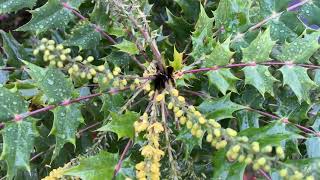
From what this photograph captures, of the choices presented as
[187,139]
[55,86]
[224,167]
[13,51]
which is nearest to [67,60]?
[55,86]

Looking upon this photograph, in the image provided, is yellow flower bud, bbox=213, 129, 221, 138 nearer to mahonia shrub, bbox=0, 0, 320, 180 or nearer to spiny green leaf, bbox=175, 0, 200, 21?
mahonia shrub, bbox=0, 0, 320, 180

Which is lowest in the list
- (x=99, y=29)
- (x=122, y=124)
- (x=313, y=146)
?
(x=313, y=146)

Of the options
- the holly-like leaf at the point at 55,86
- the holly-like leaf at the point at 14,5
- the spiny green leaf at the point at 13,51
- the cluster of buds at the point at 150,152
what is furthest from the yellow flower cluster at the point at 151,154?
the spiny green leaf at the point at 13,51

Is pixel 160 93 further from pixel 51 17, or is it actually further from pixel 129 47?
Answer: pixel 51 17

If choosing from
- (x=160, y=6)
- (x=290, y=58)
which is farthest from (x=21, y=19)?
(x=290, y=58)

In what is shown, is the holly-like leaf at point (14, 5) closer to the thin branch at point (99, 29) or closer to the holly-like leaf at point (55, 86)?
the thin branch at point (99, 29)

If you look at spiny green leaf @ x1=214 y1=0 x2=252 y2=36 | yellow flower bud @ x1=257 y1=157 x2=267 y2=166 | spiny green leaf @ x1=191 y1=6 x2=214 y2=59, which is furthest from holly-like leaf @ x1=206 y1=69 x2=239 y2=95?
yellow flower bud @ x1=257 y1=157 x2=267 y2=166
